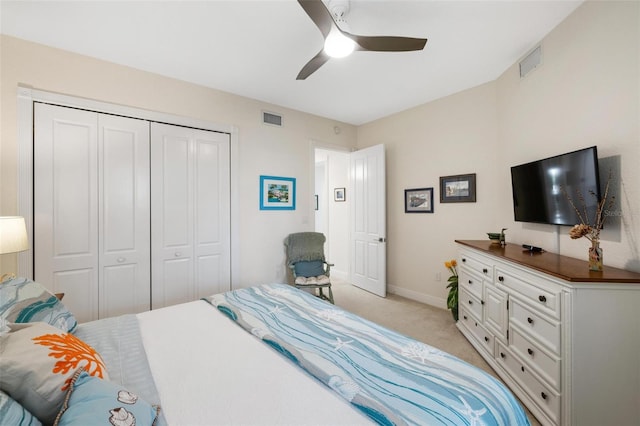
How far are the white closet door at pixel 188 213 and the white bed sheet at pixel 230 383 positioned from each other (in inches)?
56.8

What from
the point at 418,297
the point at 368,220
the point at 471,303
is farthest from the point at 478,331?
the point at 368,220

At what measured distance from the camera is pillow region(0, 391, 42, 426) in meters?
0.64

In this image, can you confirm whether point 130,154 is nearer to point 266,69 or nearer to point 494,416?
point 266,69

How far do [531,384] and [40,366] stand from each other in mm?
2567

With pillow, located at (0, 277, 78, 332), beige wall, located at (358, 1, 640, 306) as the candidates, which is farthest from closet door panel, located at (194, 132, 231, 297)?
beige wall, located at (358, 1, 640, 306)

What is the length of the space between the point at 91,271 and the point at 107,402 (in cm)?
235

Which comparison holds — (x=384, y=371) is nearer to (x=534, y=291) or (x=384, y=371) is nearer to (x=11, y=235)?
(x=534, y=291)

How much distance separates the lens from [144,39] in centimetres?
229

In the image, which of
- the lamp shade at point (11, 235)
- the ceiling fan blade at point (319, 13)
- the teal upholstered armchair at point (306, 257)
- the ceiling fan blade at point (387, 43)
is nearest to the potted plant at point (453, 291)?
the teal upholstered armchair at point (306, 257)

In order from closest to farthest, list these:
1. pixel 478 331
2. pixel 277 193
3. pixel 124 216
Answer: pixel 478 331 < pixel 124 216 < pixel 277 193

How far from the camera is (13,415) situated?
0.66 meters

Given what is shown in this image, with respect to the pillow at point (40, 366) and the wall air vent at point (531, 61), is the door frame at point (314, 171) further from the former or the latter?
the pillow at point (40, 366)

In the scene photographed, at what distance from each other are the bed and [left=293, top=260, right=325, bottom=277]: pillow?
1.93m

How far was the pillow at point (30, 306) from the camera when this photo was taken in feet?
3.94
